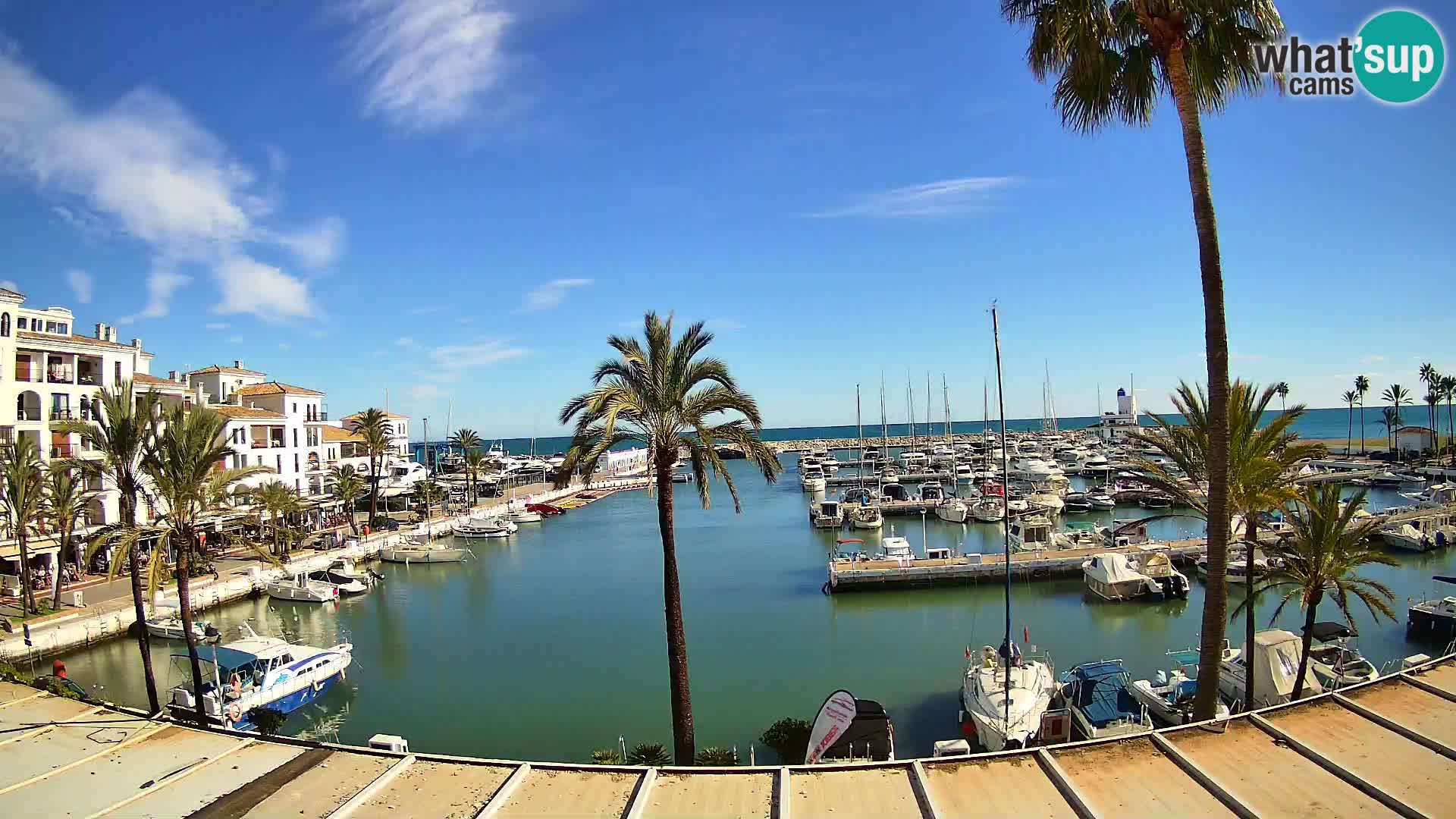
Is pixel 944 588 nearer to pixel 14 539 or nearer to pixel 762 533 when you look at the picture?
pixel 762 533

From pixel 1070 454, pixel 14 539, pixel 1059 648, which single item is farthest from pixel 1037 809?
pixel 1070 454

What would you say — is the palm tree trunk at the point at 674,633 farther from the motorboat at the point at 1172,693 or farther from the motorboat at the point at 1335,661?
the motorboat at the point at 1335,661

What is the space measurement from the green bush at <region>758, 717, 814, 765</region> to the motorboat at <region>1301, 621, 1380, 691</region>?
1150 cm

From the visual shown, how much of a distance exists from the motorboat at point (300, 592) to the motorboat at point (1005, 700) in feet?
105

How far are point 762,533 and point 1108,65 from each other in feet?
168

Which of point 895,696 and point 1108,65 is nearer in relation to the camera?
point 1108,65

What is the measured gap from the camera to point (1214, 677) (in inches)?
442

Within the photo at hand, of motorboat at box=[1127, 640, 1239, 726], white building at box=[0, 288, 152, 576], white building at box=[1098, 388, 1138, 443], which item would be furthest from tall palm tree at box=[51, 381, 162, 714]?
white building at box=[1098, 388, 1138, 443]

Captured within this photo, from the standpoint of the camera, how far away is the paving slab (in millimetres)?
7949

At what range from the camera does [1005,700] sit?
17891mm

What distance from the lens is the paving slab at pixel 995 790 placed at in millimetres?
7949

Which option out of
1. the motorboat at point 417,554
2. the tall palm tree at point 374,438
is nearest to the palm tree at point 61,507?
the motorboat at point 417,554

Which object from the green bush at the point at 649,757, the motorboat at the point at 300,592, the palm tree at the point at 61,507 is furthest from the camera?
the motorboat at the point at 300,592

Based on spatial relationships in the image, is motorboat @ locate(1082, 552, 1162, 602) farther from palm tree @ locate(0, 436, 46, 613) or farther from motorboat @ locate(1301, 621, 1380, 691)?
palm tree @ locate(0, 436, 46, 613)
